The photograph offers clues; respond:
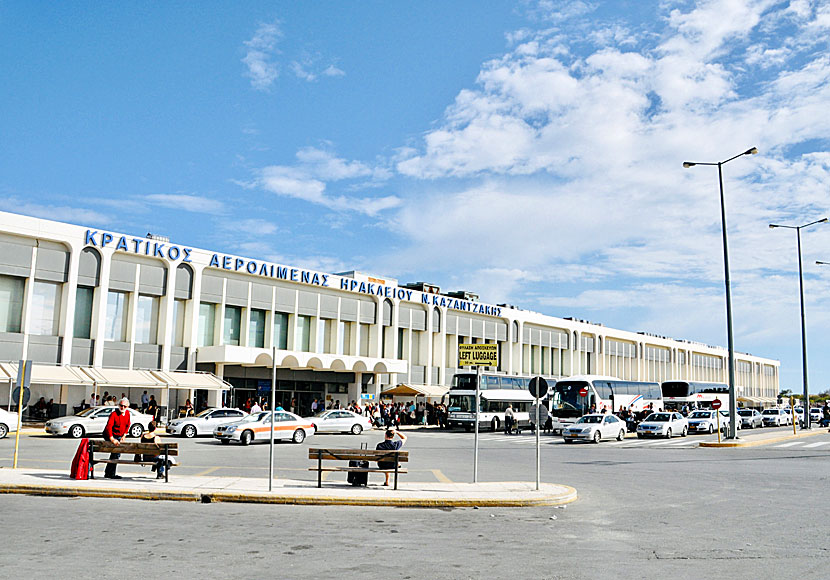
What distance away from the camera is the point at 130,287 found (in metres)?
42.4

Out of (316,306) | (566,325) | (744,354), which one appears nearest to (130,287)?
(316,306)

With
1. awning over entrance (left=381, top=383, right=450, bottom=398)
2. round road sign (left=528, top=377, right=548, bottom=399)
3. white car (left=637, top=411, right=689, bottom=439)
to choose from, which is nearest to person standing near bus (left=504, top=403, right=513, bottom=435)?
white car (left=637, top=411, right=689, bottom=439)

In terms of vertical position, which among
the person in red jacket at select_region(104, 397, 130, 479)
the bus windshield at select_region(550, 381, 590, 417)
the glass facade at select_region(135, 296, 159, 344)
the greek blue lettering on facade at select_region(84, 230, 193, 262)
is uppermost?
the greek blue lettering on facade at select_region(84, 230, 193, 262)

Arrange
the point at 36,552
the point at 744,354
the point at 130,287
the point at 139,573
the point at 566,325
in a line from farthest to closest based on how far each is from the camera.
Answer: the point at 744,354
the point at 566,325
the point at 130,287
the point at 36,552
the point at 139,573

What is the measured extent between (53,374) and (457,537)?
3185 centimetres

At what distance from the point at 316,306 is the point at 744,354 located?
3451 inches

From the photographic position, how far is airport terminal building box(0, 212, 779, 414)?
127 ft

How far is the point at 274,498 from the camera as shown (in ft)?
45.4

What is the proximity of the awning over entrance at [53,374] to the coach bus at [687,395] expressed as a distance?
161 feet

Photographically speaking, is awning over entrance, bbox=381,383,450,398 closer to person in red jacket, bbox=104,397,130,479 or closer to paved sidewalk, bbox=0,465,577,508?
person in red jacket, bbox=104,397,130,479

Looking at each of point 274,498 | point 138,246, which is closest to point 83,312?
point 138,246

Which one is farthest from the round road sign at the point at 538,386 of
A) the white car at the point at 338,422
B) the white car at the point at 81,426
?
the white car at the point at 338,422

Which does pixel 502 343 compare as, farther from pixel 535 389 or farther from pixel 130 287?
pixel 535 389

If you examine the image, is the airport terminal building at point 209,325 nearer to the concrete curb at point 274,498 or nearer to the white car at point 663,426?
the white car at point 663,426
